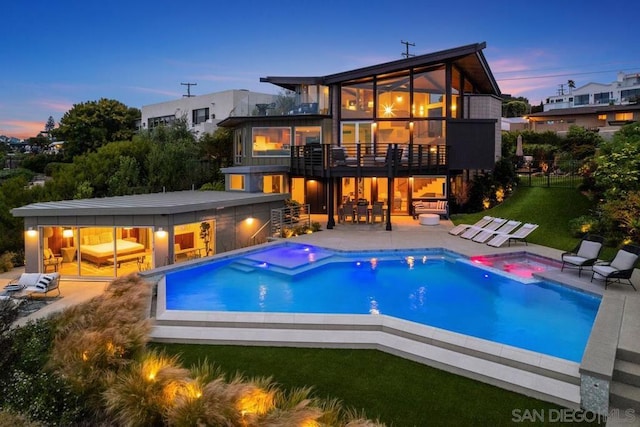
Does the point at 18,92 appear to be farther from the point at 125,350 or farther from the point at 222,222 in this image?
the point at 125,350

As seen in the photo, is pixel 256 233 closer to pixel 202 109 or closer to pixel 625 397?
pixel 625 397

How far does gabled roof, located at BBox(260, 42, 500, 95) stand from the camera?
20.0 m

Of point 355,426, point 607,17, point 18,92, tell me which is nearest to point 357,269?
point 355,426

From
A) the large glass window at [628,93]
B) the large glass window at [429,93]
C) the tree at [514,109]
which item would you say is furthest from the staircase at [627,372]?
the large glass window at [628,93]

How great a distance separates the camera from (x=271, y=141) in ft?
80.3

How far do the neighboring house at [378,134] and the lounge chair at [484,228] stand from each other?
3941 mm

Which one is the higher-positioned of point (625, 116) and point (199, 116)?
point (199, 116)

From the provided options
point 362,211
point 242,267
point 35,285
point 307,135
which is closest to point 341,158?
point 362,211

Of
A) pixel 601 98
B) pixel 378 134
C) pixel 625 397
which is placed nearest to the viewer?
pixel 625 397

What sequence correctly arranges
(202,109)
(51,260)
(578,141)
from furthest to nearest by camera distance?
(202,109)
(578,141)
(51,260)

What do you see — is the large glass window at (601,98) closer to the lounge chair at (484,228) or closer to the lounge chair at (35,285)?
the lounge chair at (484,228)

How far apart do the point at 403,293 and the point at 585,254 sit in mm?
5474

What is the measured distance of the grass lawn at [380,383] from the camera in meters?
5.95

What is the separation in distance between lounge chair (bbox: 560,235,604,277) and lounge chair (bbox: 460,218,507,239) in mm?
4235
